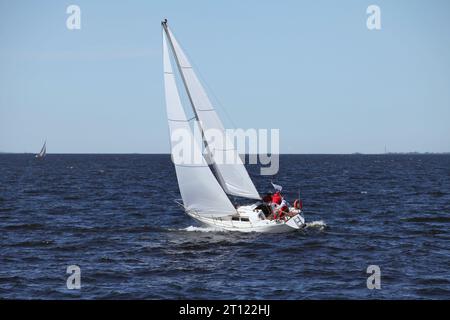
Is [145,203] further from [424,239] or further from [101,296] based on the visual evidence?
[101,296]

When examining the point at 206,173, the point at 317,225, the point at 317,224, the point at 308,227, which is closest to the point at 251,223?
the point at 206,173

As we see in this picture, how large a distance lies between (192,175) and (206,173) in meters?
0.74

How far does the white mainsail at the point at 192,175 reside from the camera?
1093 inches

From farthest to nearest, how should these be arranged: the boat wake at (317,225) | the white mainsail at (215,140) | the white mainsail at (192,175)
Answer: the boat wake at (317,225) → the white mainsail at (215,140) → the white mainsail at (192,175)

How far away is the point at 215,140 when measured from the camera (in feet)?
94.6

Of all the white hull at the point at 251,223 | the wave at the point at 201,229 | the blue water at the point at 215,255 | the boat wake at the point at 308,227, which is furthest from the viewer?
the boat wake at the point at 308,227

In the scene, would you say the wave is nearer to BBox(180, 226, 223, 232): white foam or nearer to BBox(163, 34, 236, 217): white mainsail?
BBox(180, 226, 223, 232): white foam

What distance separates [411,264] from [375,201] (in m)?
26.1

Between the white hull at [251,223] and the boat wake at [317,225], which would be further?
the boat wake at [317,225]

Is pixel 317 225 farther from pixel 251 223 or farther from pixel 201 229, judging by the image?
pixel 201 229

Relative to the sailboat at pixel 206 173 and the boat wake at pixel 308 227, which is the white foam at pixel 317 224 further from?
the sailboat at pixel 206 173

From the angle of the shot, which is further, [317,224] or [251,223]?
[317,224]

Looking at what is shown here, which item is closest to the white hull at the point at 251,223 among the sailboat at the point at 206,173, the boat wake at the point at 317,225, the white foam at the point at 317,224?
the sailboat at the point at 206,173
